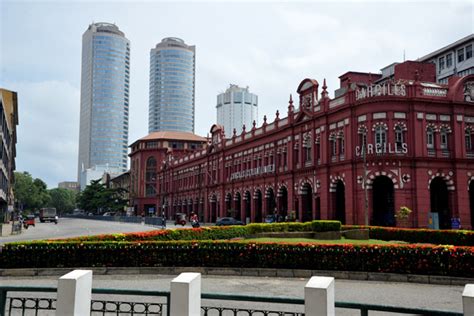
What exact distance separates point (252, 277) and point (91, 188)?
10630 centimetres

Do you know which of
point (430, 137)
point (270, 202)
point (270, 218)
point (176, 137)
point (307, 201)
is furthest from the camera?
point (176, 137)

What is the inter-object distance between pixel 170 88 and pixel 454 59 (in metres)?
128

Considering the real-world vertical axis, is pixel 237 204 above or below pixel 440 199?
below

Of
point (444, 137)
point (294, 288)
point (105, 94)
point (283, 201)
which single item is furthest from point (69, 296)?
point (105, 94)

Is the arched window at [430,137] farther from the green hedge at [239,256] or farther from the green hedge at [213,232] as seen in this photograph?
the green hedge at [239,256]

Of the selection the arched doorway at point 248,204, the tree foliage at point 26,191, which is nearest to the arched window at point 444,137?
the arched doorway at point 248,204

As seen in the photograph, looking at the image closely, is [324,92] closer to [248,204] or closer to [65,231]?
[248,204]

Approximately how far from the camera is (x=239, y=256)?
52.4 feet

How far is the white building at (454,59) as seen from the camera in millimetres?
56125

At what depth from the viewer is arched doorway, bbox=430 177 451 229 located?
127 ft

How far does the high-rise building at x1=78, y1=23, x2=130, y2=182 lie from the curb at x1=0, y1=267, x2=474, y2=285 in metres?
172

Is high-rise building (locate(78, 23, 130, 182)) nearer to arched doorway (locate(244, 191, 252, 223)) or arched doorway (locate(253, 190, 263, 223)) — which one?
arched doorway (locate(244, 191, 252, 223))

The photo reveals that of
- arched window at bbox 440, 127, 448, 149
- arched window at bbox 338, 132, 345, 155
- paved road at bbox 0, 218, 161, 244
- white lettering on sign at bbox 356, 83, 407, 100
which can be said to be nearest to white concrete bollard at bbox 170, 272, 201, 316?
paved road at bbox 0, 218, 161, 244

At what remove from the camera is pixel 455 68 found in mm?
57594
